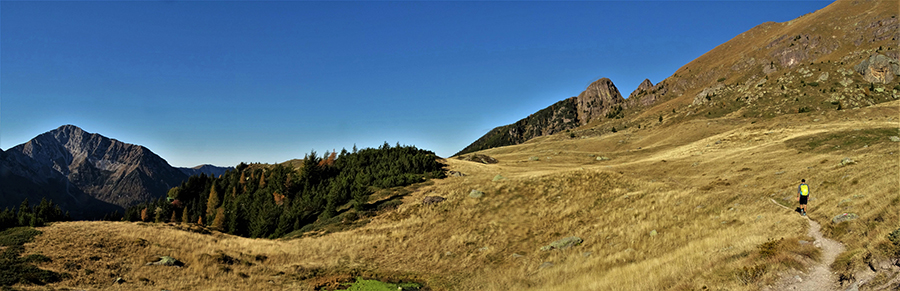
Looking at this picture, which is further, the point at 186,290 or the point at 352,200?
the point at 352,200

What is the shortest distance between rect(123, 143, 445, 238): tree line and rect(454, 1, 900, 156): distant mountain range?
89585 mm

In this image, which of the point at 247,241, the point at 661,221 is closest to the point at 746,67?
the point at 661,221

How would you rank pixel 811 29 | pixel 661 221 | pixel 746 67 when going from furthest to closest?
1. pixel 746 67
2. pixel 811 29
3. pixel 661 221

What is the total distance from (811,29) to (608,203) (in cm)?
14460

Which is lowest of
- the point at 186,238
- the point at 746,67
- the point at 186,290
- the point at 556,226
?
the point at 556,226

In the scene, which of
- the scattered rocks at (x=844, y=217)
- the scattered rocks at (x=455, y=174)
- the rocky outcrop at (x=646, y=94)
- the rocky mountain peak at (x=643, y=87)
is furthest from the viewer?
the rocky mountain peak at (x=643, y=87)

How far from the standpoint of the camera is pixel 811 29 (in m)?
124

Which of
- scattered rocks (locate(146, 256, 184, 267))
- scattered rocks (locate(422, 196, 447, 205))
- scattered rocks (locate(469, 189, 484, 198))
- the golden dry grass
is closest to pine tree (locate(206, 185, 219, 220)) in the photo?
the golden dry grass

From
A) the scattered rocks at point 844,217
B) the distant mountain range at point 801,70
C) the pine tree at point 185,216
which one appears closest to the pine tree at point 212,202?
the pine tree at point 185,216

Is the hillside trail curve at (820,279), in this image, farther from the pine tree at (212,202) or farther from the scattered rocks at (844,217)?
the pine tree at (212,202)

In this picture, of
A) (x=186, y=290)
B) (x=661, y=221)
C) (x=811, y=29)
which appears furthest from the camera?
(x=811, y=29)

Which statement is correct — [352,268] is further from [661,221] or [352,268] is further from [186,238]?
[661,221]

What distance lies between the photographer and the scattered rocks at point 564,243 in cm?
2666

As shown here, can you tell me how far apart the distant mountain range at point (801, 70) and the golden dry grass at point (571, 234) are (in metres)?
58.2
